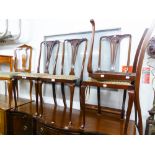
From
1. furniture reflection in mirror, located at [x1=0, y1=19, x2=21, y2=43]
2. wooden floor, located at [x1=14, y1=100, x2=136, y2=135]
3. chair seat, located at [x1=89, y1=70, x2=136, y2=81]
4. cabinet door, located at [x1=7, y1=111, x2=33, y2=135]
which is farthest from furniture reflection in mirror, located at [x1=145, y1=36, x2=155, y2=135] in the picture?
furniture reflection in mirror, located at [x1=0, y1=19, x2=21, y2=43]

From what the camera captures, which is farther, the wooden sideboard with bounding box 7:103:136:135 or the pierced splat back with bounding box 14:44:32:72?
the pierced splat back with bounding box 14:44:32:72

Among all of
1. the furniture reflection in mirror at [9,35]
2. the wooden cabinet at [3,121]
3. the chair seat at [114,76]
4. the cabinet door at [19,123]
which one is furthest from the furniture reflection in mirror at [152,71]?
the furniture reflection in mirror at [9,35]

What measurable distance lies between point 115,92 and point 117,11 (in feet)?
3.32

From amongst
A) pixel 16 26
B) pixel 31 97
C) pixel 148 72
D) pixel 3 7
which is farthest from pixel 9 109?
pixel 148 72

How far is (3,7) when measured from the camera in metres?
1.18

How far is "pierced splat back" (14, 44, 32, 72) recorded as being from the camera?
2598 mm

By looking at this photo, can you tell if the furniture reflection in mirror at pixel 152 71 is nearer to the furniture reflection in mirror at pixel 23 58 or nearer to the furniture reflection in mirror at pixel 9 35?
the furniture reflection in mirror at pixel 23 58

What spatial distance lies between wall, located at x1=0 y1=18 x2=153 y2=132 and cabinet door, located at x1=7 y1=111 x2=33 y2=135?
0.61 m

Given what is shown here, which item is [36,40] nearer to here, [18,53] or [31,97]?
[18,53]

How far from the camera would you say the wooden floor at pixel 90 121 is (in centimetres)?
151

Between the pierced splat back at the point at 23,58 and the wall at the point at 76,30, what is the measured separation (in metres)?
0.10

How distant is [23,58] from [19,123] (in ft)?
3.81

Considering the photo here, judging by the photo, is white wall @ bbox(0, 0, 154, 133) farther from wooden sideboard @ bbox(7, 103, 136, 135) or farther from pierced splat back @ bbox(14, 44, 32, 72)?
pierced splat back @ bbox(14, 44, 32, 72)

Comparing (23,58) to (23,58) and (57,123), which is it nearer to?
(23,58)
